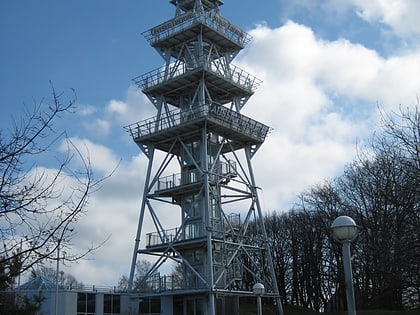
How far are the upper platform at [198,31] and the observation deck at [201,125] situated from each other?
5.69m

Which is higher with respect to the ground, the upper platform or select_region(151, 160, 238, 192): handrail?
the upper platform

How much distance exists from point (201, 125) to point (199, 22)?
7.97m

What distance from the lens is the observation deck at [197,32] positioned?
4788cm

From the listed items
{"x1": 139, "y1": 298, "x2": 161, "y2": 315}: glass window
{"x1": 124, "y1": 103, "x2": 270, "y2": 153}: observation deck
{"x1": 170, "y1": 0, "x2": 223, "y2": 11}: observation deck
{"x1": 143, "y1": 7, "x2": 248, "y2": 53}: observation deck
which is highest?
{"x1": 170, "y1": 0, "x2": 223, "y2": 11}: observation deck

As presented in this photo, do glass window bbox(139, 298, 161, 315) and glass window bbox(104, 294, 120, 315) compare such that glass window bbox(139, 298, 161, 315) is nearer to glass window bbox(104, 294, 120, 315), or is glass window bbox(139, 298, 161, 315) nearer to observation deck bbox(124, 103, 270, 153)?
glass window bbox(104, 294, 120, 315)

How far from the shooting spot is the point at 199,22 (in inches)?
1852

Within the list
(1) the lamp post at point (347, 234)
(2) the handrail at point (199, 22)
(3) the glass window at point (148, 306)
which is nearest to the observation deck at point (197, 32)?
(2) the handrail at point (199, 22)

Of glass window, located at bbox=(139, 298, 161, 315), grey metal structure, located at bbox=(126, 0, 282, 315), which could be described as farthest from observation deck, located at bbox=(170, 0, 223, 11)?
glass window, located at bbox=(139, 298, 161, 315)

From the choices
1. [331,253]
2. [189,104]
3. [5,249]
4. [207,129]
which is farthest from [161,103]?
[5,249]

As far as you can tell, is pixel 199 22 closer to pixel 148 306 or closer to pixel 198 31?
pixel 198 31

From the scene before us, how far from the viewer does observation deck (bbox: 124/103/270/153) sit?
44812 mm

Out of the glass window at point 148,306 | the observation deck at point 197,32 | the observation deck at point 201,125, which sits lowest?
the glass window at point 148,306

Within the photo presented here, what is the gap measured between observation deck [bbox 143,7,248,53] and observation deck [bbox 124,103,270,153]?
5642mm

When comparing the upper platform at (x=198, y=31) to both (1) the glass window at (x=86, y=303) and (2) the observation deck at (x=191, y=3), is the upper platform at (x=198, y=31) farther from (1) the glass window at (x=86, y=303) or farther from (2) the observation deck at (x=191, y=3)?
(1) the glass window at (x=86, y=303)
